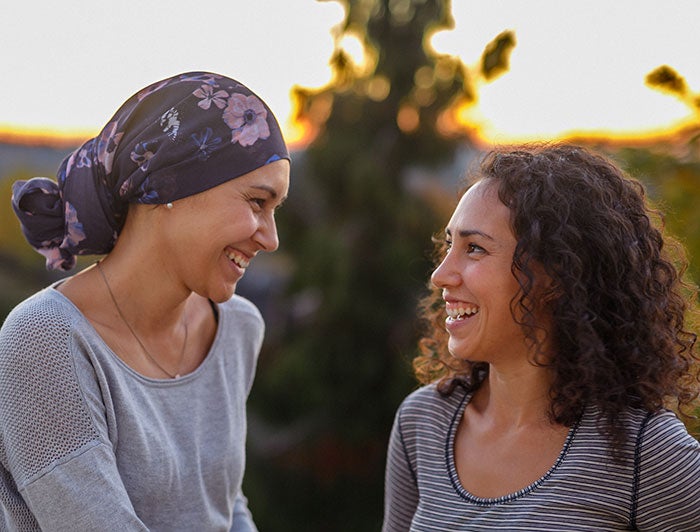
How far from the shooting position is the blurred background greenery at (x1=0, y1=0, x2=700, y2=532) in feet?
13.9

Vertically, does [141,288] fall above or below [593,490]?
above

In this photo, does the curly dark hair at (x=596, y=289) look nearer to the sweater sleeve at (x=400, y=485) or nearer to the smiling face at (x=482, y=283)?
the smiling face at (x=482, y=283)

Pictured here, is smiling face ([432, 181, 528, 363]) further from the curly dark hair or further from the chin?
the chin

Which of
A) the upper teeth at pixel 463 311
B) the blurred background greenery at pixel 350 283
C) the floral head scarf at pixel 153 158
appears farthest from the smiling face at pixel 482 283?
the blurred background greenery at pixel 350 283

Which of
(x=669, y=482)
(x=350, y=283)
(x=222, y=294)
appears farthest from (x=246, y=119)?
(x=350, y=283)

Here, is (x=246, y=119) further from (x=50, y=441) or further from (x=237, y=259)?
(x=50, y=441)

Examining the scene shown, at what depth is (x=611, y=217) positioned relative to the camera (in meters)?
1.97

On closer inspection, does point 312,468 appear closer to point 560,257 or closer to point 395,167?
point 395,167

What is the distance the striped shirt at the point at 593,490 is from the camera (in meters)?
1.79

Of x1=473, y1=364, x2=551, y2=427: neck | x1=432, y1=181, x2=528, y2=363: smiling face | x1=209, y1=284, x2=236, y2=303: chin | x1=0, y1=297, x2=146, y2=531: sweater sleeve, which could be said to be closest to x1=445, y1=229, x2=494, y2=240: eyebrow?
x1=432, y1=181, x2=528, y2=363: smiling face

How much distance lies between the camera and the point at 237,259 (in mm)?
2119

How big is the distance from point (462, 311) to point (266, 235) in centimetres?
48

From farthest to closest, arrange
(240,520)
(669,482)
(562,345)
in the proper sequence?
(240,520) < (562,345) < (669,482)

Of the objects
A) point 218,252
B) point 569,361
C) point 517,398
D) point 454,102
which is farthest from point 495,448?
point 454,102
